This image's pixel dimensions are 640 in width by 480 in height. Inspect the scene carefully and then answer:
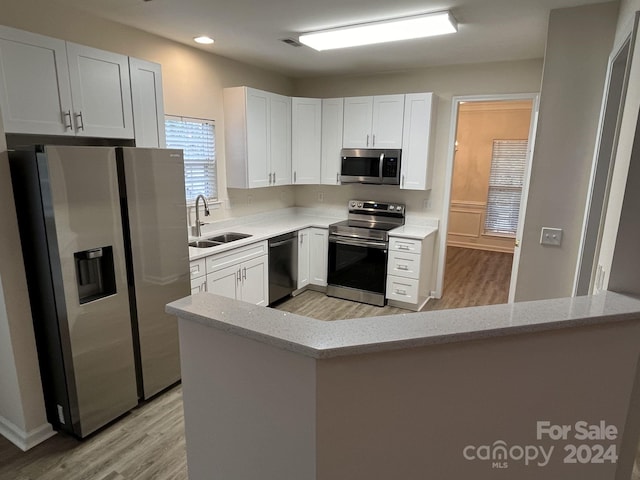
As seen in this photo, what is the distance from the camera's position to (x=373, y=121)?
423cm

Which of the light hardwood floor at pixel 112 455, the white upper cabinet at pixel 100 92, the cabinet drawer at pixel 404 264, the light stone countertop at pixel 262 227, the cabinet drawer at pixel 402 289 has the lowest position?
the light hardwood floor at pixel 112 455

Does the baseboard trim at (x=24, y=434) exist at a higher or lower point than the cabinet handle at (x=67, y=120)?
lower

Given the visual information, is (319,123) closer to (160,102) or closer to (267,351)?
(160,102)

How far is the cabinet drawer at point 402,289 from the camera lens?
4.04 metres

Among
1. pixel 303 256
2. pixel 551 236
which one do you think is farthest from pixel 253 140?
pixel 551 236

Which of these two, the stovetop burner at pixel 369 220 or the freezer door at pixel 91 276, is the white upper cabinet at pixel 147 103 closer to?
the freezer door at pixel 91 276

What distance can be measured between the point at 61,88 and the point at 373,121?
9.74 feet

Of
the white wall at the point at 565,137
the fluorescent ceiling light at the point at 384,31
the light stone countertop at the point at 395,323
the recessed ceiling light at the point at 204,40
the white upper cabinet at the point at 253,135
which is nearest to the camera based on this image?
the light stone countertop at the point at 395,323

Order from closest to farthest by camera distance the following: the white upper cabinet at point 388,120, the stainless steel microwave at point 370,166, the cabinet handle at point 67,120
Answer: the cabinet handle at point 67,120, the white upper cabinet at point 388,120, the stainless steel microwave at point 370,166

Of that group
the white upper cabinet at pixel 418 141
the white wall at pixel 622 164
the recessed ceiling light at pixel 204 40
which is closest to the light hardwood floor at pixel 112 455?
the white wall at pixel 622 164

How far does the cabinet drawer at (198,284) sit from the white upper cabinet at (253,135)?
129 cm

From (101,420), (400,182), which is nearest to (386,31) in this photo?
(400,182)

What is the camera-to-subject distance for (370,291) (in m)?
4.31

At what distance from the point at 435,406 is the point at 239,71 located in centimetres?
395
